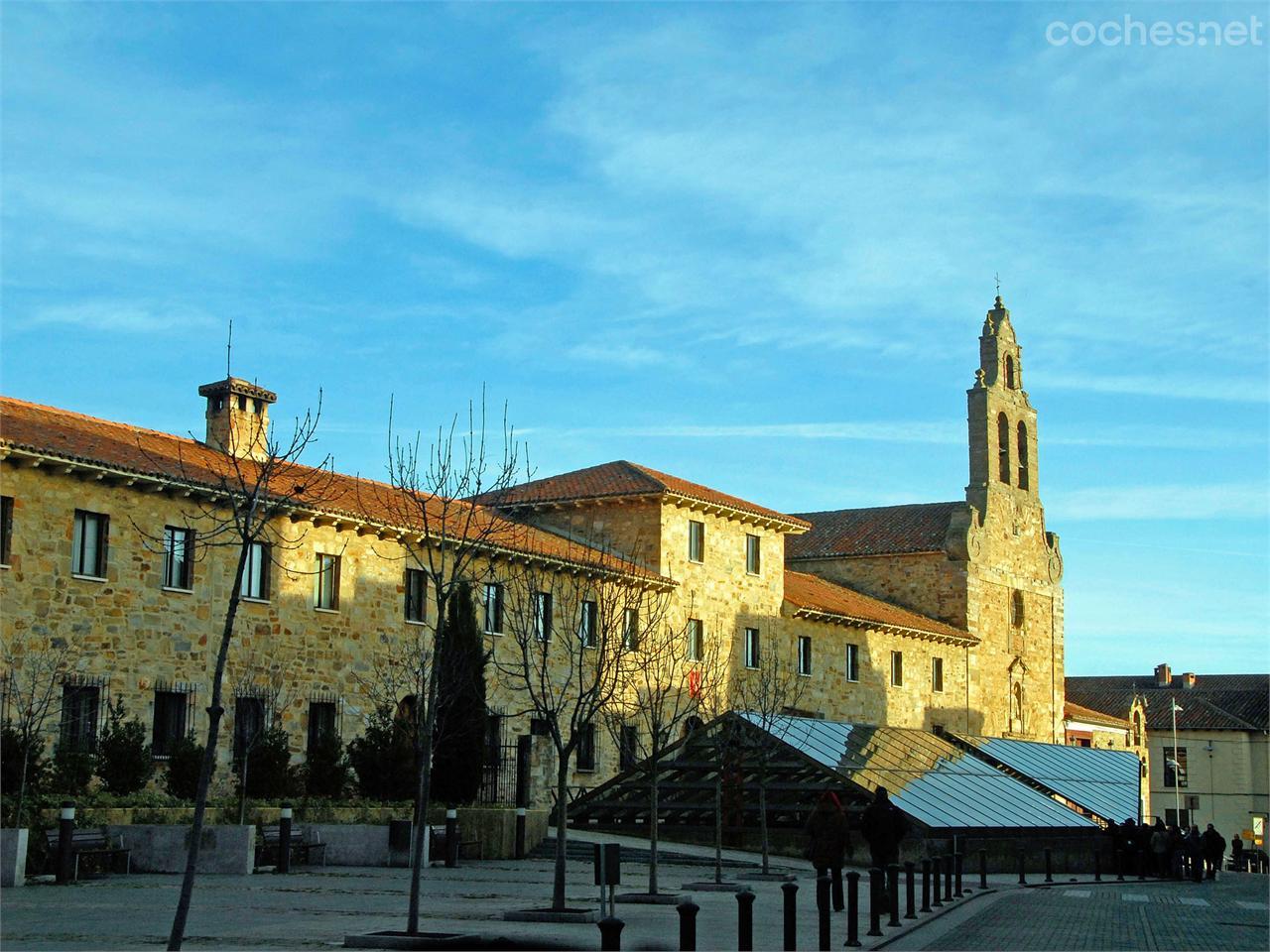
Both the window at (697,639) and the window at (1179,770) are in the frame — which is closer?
the window at (697,639)

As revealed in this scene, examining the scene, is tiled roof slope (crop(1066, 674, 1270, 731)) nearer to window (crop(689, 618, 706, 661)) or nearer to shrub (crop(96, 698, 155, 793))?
window (crop(689, 618, 706, 661))

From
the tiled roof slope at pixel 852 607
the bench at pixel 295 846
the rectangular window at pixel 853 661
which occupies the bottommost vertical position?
the bench at pixel 295 846

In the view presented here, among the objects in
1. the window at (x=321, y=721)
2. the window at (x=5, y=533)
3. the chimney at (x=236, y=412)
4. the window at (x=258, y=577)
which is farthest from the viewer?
the chimney at (x=236, y=412)

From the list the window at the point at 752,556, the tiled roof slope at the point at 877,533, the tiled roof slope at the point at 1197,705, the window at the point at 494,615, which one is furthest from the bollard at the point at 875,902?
the tiled roof slope at the point at 1197,705

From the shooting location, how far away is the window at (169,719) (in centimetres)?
A: 2956

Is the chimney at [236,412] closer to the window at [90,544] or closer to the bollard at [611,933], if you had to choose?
the window at [90,544]

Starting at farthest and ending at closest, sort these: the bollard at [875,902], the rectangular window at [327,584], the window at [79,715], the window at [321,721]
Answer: the rectangular window at [327,584] < the window at [321,721] < the window at [79,715] < the bollard at [875,902]

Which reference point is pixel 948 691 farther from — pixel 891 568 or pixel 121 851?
pixel 121 851

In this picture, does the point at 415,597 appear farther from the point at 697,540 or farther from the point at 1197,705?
the point at 1197,705

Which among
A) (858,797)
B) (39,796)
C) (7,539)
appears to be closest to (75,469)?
(7,539)

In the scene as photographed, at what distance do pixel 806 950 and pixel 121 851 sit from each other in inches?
477

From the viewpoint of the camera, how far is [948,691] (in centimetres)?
5819

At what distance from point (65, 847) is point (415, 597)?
1560cm

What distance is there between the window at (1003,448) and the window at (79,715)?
151 feet
